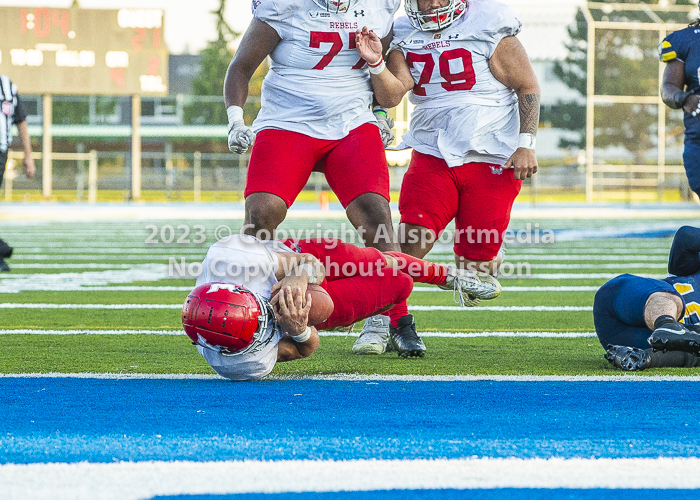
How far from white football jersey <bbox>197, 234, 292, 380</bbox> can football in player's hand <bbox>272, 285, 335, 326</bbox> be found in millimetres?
136

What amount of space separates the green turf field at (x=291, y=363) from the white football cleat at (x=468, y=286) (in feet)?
0.82

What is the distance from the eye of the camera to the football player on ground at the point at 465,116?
193 inches

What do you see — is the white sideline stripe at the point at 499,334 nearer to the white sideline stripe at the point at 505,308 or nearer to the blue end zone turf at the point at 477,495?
the white sideline stripe at the point at 505,308

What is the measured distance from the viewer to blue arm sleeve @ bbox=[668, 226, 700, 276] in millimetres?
4023

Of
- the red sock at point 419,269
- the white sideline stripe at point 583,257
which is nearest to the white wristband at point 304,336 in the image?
the red sock at point 419,269

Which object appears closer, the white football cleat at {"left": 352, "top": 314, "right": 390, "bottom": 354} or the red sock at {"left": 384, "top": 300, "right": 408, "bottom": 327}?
the white football cleat at {"left": 352, "top": 314, "right": 390, "bottom": 354}

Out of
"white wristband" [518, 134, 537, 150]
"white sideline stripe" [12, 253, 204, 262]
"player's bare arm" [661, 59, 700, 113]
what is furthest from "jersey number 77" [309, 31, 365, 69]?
"white sideline stripe" [12, 253, 204, 262]

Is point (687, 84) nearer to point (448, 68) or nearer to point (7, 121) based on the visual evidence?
point (448, 68)

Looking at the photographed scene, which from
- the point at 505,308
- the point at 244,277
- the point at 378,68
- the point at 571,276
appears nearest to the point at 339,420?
→ the point at 244,277

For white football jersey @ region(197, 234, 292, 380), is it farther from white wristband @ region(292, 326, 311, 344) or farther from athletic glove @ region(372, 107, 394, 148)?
athletic glove @ region(372, 107, 394, 148)

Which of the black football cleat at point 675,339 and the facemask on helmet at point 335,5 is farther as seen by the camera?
the facemask on helmet at point 335,5

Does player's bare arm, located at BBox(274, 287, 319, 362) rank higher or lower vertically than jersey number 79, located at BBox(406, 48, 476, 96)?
lower

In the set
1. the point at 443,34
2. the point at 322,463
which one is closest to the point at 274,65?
the point at 443,34

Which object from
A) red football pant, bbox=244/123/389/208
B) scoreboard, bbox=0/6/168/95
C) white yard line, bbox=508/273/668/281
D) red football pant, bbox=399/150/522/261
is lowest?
white yard line, bbox=508/273/668/281
